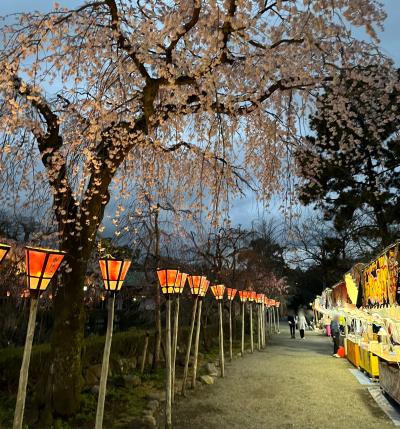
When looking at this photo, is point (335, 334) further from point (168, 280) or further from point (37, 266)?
point (37, 266)

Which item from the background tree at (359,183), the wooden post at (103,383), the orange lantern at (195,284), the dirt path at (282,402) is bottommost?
the dirt path at (282,402)

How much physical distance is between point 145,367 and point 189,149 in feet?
23.0

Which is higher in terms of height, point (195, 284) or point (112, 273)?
point (195, 284)

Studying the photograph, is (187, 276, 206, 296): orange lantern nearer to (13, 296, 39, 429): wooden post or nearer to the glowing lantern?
the glowing lantern

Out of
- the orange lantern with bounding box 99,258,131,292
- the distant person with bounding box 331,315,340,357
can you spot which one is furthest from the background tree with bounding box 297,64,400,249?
the orange lantern with bounding box 99,258,131,292

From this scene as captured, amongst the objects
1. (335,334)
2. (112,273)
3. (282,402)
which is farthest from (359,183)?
(112,273)

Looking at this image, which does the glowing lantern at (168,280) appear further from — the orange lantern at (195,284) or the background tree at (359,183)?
the background tree at (359,183)

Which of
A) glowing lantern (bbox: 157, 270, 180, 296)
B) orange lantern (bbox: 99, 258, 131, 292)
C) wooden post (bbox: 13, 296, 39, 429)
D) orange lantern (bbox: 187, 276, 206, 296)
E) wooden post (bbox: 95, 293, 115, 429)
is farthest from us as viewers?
orange lantern (bbox: 187, 276, 206, 296)

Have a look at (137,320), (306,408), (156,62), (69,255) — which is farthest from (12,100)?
(137,320)

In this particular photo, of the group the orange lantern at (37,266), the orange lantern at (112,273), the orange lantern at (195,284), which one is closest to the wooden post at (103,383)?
the orange lantern at (112,273)

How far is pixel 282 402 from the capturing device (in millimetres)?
8398

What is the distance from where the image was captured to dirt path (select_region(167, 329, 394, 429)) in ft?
22.9

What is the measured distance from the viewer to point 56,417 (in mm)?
6402

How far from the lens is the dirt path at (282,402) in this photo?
275 inches
